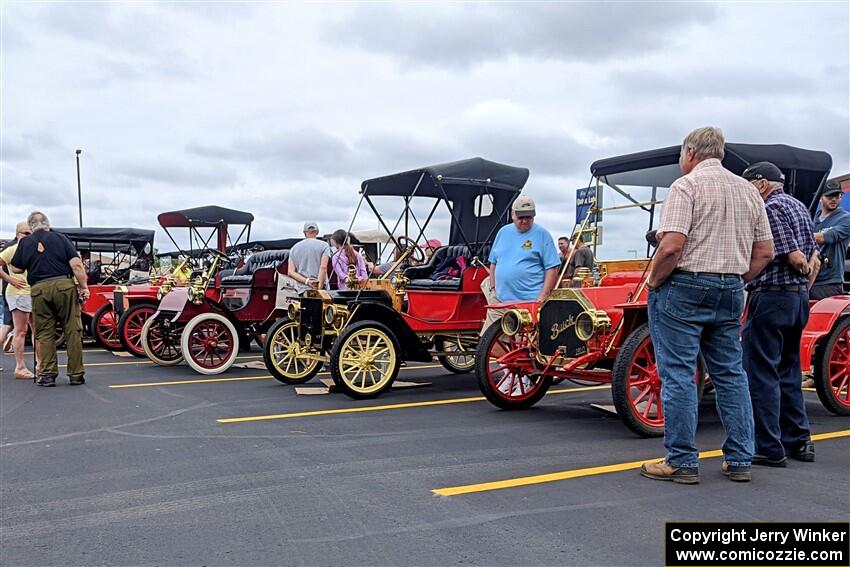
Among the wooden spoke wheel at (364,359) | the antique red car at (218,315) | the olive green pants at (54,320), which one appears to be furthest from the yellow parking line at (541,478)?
the olive green pants at (54,320)

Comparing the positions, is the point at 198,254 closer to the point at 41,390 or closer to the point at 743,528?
the point at 41,390

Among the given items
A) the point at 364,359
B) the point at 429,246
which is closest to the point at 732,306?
the point at 364,359

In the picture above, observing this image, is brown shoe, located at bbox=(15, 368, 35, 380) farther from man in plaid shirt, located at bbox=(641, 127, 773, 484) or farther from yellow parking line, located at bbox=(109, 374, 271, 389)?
man in plaid shirt, located at bbox=(641, 127, 773, 484)

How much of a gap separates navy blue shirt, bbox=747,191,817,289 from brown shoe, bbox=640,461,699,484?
1.15 meters

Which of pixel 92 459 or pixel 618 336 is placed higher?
pixel 618 336

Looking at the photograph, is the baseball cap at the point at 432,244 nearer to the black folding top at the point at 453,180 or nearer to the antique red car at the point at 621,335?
the black folding top at the point at 453,180

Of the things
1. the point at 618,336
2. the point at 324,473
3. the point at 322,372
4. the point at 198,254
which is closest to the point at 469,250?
the point at 322,372

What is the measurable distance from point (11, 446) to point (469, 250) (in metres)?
4.39

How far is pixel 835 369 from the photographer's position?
5590mm

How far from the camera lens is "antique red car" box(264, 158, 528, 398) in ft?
21.4

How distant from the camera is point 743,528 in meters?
3.02

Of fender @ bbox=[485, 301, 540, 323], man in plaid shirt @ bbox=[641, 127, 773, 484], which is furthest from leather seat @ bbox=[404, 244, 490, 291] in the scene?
man in plaid shirt @ bbox=[641, 127, 773, 484]

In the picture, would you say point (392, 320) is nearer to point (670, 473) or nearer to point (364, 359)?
point (364, 359)

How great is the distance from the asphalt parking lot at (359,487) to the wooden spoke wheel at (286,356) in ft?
4.07
